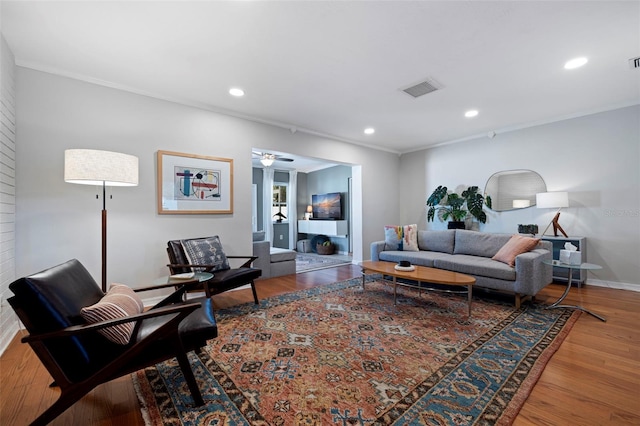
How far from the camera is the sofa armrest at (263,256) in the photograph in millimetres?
4563

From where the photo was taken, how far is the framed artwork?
11.3 feet

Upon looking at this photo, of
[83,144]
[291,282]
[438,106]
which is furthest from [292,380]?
[438,106]

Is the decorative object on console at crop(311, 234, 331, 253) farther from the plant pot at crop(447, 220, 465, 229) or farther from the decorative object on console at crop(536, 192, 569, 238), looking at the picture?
the decorative object on console at crop(536, 192, 569, 238)

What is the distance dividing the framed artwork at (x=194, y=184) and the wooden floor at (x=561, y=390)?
1.92 metres

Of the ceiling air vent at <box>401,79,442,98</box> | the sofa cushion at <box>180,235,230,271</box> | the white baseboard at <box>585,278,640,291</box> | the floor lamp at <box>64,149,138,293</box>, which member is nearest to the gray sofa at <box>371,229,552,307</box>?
the white baseboard at <box>585,278,640,291</box>

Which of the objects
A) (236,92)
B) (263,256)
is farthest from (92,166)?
(263,256)

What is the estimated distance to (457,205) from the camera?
217 inches

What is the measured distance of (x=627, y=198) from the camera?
3.87 m

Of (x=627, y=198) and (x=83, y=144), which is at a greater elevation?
(x=83, y=144)

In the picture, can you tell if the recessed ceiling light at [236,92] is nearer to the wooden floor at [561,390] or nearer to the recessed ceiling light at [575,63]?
the wooden floor at [561,390]

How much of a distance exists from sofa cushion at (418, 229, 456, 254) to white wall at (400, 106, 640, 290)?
1.22m

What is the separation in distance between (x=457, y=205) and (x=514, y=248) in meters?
2.16

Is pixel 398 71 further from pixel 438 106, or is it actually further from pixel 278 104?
pixel 278 104

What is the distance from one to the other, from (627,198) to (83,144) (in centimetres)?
711
